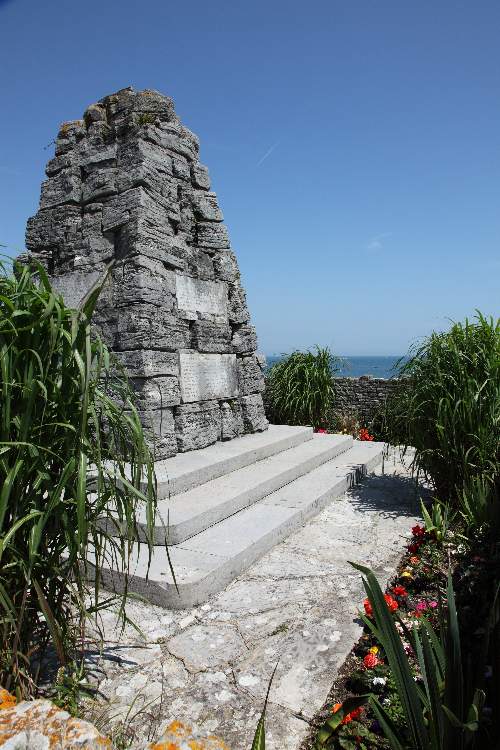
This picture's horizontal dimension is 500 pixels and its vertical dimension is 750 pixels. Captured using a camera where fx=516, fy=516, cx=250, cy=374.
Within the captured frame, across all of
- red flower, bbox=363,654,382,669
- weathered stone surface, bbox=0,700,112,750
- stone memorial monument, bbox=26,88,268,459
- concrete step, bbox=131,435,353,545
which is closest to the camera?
weathered stone surface, bbox=0,700,112,750

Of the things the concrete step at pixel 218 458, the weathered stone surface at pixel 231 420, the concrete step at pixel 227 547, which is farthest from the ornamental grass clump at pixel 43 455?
the weathered stone surface at pixel 231 420

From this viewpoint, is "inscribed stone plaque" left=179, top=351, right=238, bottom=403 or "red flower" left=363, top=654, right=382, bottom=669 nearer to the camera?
"red flower" left=363, top=654, right=382, bottom=669

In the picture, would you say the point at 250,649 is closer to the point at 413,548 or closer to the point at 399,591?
the point at 399,591

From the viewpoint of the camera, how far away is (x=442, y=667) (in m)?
1.62

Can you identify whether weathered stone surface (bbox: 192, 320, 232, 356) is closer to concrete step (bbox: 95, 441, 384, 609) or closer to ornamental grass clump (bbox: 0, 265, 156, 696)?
concrete step (bbox: 95, 441, 384, 609)

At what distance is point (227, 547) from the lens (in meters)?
3.38

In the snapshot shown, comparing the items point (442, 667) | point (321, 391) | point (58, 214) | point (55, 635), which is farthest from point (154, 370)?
point (321, 391)

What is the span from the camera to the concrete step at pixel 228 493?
351 centimetres

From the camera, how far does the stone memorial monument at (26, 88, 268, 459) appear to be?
4727 mm

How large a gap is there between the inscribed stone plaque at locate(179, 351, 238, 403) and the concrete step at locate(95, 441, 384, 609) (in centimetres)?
126

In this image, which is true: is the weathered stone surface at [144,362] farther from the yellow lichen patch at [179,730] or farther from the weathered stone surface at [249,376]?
the yellow lichen patch at [179,730]

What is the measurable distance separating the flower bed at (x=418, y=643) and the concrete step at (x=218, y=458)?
67.4 inches

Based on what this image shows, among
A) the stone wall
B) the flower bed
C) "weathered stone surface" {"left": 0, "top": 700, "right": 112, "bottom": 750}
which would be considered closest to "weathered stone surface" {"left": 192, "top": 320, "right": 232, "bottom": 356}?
the flower bed

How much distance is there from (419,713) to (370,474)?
465 centimetres
